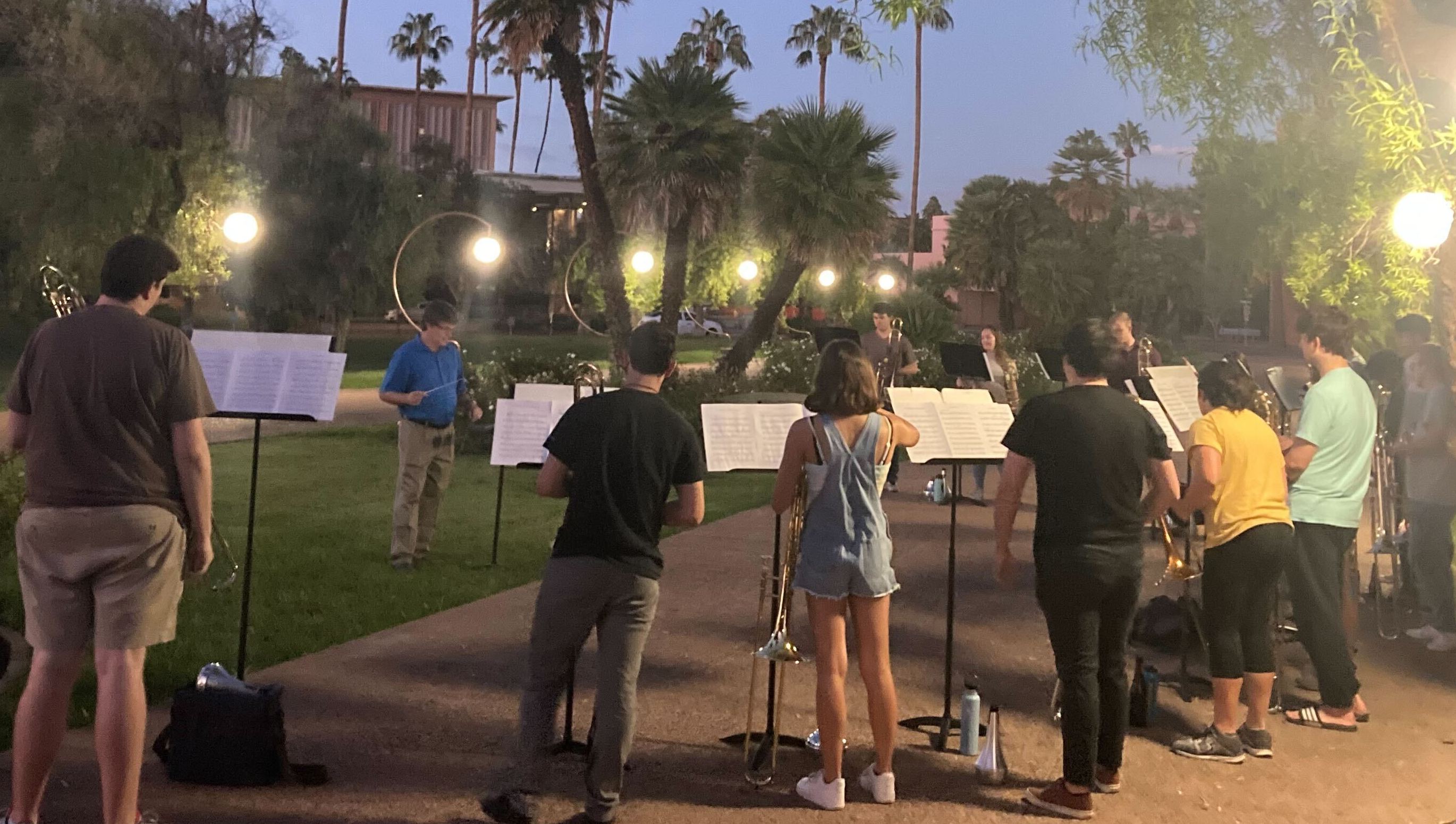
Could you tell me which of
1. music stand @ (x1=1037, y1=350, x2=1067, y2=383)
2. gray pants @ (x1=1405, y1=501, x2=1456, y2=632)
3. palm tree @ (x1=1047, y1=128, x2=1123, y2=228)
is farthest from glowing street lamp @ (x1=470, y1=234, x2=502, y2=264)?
palm tree @ (x1=1047, y1=128, x2=1123, y2=228)

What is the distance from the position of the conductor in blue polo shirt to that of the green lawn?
0.36m

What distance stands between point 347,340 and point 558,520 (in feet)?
107

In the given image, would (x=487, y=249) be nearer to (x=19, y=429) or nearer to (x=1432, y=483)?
(x=1432, y=483)

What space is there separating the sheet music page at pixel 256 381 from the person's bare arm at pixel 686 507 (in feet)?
6.40

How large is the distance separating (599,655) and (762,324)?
17057mm

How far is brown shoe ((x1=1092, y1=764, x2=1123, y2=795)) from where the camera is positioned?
5336 millimetres

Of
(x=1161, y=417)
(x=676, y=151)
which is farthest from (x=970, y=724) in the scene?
(x=676, y=151)

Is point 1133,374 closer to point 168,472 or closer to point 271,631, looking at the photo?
point 271,631

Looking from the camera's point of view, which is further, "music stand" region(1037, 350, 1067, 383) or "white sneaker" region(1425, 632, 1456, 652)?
"white sneaker" region(1425, 632, 1456, 652)

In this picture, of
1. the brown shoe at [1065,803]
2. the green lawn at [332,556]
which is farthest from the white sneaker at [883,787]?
the green lawn at [332,556]

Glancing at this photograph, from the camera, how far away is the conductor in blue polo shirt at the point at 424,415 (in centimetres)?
884

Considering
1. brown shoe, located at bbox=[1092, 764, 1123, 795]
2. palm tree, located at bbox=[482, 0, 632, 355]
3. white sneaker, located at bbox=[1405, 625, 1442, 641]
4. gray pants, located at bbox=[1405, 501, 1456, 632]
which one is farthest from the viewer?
palm tree, located at bbox=[482, 0, 632, 355]

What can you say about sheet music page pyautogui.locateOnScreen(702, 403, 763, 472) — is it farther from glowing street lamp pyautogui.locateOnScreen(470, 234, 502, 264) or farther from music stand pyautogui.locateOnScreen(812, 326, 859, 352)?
glowing street lamp pyautogui.locateOnScreen(470, 234, 502, 264)

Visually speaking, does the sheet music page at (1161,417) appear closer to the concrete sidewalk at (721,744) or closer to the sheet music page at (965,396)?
the concrete sidewalk at (721,744)
